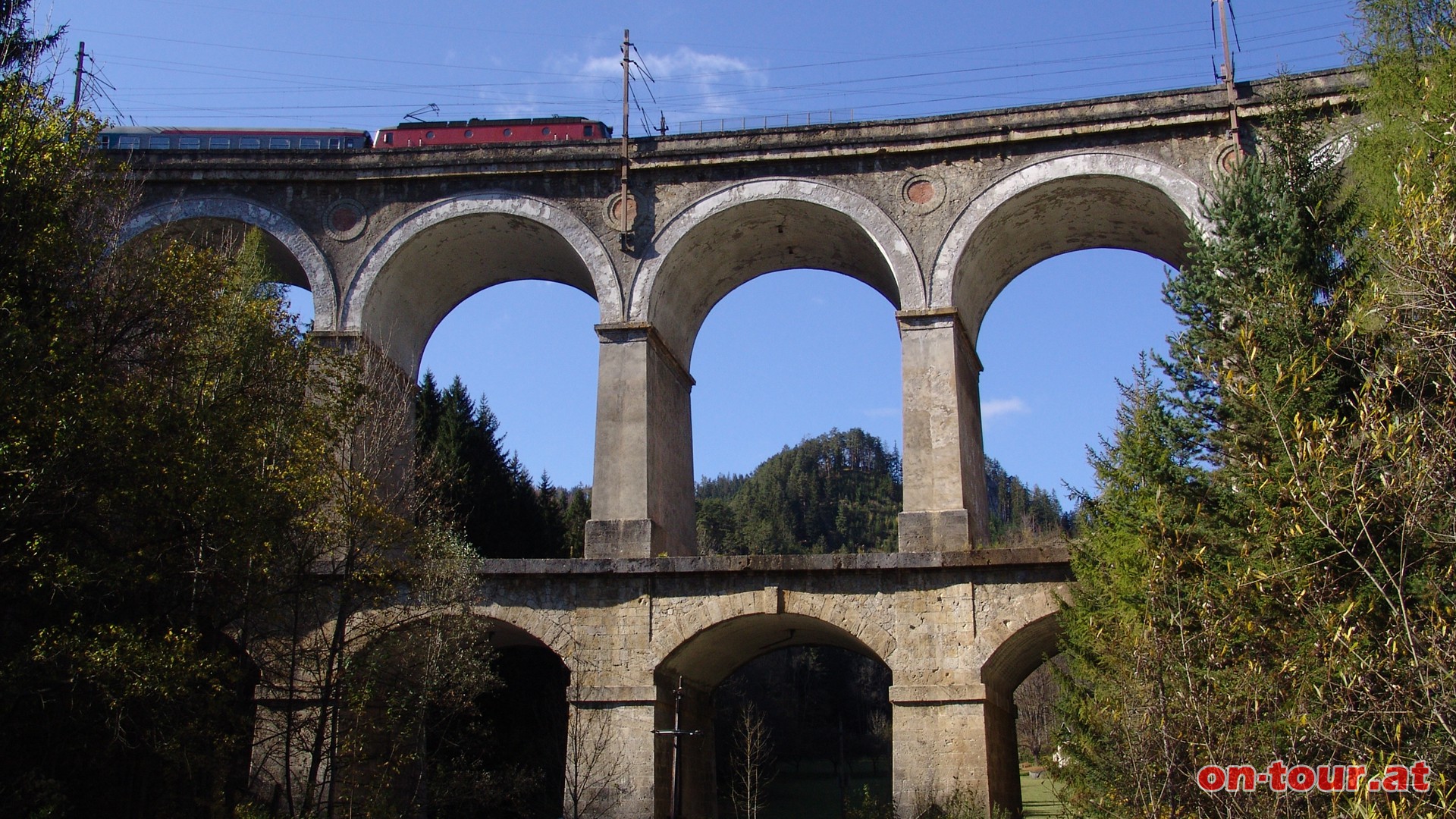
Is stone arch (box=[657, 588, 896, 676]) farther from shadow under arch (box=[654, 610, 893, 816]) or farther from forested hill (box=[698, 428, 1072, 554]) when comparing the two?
forested hill (box=[698, 428, 1072, 554])

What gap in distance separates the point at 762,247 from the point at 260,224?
8088 millimetres

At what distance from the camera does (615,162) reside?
19.2 m

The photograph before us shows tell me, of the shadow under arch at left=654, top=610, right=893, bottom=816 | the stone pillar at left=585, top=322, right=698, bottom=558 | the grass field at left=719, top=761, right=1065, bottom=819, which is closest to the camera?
the shadow under arch at left=654, top=610, right=893, bottom=816

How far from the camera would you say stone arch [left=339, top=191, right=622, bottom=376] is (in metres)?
19.0

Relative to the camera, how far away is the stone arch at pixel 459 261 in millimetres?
19031

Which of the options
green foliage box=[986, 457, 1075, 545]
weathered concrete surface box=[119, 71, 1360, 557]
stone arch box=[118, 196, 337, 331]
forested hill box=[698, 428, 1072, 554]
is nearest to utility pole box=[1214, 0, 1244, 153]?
weathered concrete surface box=[119, 71, 1360, 557]

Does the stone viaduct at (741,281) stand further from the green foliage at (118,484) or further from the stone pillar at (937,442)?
the green foliage at (118,484)

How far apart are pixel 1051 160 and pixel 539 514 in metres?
14.3

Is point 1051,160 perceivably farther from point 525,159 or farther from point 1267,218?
point 525,159

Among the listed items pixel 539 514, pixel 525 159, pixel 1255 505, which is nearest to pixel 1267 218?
pixel 1255 505

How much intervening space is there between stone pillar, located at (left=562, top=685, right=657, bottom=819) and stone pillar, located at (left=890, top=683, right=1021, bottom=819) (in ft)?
10.8

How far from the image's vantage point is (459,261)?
67.3 feet

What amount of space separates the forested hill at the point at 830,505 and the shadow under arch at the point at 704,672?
30.8 metres

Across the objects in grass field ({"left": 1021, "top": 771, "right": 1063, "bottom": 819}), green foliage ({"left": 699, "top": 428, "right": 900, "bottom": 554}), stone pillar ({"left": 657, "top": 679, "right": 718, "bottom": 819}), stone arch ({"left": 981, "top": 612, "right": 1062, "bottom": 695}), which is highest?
green foliage ({"left": 699, "top": 428, "right": 900, "bottom": 554})
